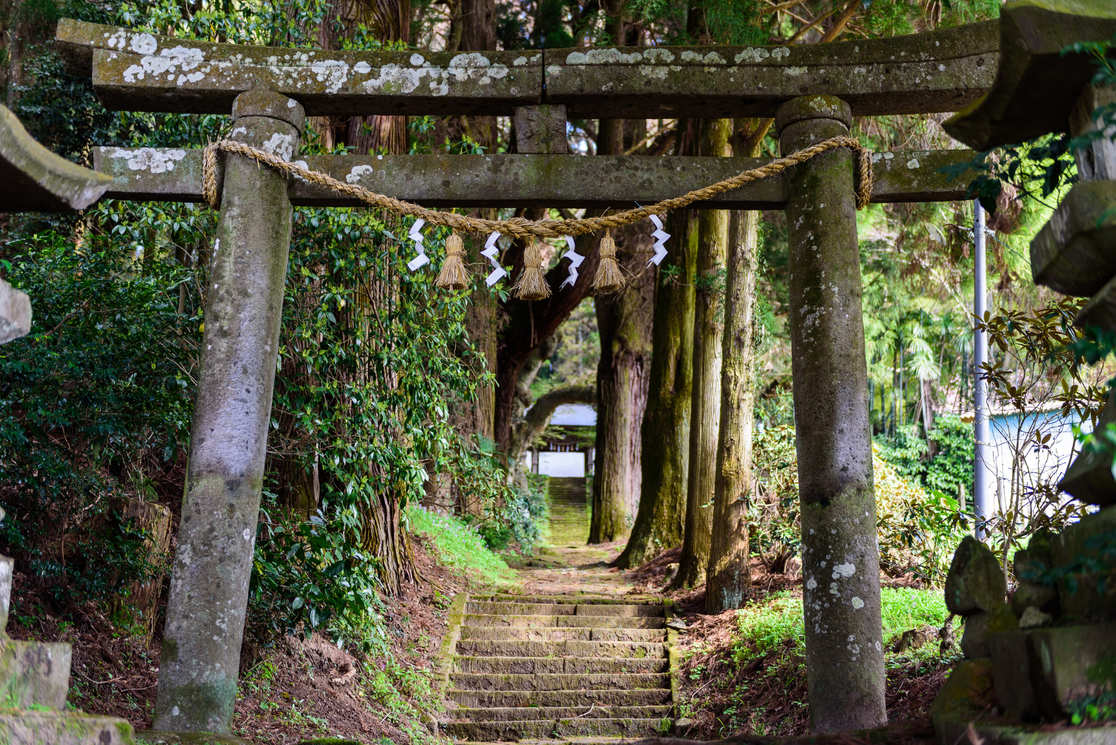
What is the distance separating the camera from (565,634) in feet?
30.1

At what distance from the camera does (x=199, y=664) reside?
4.34 metres

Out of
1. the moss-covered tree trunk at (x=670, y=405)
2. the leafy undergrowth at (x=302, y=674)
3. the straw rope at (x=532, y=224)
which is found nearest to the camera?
the straw rope at (x=532, y=224)

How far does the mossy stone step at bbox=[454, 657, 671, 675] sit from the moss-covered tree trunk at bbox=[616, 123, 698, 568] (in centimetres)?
355

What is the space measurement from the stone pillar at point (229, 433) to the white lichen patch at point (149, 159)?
0.31 meters

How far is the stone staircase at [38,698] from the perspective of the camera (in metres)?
2.63

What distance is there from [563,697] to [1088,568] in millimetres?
6099

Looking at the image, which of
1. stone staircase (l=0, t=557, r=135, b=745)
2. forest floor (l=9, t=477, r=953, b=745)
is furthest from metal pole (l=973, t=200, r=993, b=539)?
stone staircase (l=0, t=557, r=135, b=745)

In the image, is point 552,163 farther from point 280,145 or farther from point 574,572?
point 574,572

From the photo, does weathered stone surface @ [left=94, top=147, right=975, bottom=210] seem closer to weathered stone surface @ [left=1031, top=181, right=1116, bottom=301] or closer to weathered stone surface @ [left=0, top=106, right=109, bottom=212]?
weathered stone surface @ [left=0, top=106, right=109, bottom=212]

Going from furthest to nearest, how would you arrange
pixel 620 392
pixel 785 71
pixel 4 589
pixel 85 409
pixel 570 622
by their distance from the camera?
1. pixel 620 392
2. pixel 570 622
3. pixel 85 409
4. pixel 785 71
5. pixel 4 589

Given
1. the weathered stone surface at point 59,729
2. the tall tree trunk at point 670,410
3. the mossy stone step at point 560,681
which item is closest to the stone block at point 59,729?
the weathered stone surface at point 59,729

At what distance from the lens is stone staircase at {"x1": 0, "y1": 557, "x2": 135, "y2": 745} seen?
263cm

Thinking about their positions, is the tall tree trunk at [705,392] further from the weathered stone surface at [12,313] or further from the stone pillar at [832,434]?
the weathered stone surface at [12,313]

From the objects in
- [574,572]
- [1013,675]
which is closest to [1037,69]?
[1013,675]
